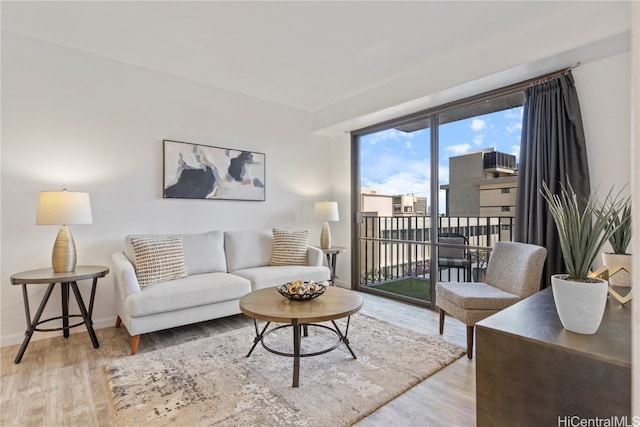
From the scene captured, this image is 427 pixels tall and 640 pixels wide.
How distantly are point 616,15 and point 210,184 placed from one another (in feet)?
12.5

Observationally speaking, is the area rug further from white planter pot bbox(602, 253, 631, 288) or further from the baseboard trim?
white planter pot bbox(602, 253, 631, 288)

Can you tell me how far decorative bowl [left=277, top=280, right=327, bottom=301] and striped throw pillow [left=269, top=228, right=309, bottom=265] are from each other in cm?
143

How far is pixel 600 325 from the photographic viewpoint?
119 centimetres

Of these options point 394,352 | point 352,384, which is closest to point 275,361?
point 352,384

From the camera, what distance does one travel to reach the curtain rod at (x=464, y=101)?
269cm

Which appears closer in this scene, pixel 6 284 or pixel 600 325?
pixel 600 325

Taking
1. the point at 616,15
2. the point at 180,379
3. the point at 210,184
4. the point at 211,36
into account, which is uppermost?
the point at 211,36

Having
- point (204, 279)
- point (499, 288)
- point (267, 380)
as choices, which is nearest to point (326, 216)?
point (204, 279)

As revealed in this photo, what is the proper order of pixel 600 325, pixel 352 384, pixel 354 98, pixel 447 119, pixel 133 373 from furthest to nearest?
pixel 354 98, pixel 447 119, pixel 133 373, pixel 352 384, pixel 600 325

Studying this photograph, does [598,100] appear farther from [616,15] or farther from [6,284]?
[6,284]

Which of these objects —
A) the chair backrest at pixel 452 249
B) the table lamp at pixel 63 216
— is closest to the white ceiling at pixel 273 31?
the table lamp at pixel 63 216

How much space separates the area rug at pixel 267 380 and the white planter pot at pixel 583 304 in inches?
43.6

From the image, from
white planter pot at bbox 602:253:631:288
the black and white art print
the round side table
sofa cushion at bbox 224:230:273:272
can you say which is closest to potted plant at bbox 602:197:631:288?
white planter pot at bbox 602:253:631:288

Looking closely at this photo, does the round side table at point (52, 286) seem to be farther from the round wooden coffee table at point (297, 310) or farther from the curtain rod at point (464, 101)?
the curtain rod at point (464, 101)
